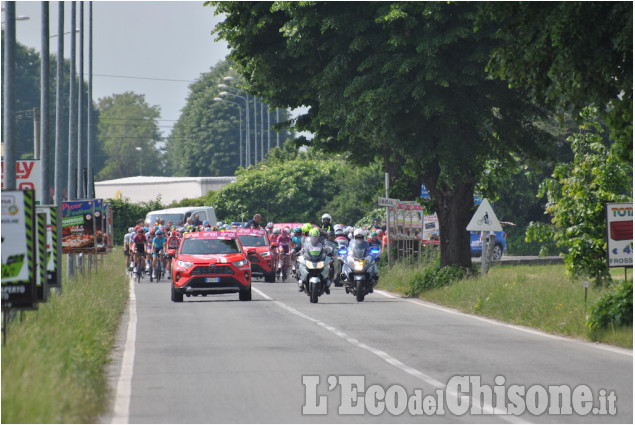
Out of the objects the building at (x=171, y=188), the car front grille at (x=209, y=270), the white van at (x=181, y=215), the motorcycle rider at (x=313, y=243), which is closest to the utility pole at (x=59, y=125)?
the car front grille at (x=209, y=270)

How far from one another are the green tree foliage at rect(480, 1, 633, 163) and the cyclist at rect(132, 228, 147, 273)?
80.6ft

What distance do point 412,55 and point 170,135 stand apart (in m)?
160

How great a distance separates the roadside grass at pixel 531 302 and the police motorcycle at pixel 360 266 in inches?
60.3

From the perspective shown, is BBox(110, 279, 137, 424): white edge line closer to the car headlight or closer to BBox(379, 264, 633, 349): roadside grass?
BBox(379, 264, 633, 349): roadside grass

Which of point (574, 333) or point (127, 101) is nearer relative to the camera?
point (574, 333)

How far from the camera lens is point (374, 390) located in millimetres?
12125

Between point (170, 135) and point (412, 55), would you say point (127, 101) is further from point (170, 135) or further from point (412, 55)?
point (412, 55)

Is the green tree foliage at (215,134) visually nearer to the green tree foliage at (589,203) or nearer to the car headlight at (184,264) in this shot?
the car headlight at (184,264)

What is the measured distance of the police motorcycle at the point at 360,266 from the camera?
28.1 m

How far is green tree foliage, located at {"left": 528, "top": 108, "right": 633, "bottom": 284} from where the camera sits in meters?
22.7

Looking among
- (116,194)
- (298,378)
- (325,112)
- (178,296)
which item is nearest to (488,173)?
(325,112)

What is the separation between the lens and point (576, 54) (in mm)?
15008

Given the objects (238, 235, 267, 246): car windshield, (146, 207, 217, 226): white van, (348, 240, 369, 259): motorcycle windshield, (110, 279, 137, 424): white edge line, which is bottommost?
(110, 279, 137, 424): white edge line

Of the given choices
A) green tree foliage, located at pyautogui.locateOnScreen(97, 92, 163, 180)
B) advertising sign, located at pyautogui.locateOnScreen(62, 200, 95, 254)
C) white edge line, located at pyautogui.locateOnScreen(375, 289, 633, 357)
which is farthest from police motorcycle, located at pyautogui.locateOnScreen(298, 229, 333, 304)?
green tree foliage, located at pyautogui.locateOnScreen(97, 92, 163, 180)
